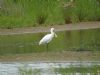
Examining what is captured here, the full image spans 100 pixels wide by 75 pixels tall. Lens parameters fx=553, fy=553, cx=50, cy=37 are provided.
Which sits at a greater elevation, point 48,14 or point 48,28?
point 48,14

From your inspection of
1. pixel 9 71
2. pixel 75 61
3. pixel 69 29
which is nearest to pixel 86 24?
pixel 69 29

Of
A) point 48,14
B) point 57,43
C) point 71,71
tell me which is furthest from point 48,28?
point 71,71

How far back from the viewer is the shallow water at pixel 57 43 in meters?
20.8

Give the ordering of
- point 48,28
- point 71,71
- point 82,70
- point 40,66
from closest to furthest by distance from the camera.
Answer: point 71,71 → point 82,70 → point 40,66 → point 48,28

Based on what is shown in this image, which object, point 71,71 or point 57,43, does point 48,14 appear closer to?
point 57,43

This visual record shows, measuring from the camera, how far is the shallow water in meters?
20.8

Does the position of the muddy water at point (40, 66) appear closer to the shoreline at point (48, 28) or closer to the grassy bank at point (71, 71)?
the grassy bank at point (71, 71)

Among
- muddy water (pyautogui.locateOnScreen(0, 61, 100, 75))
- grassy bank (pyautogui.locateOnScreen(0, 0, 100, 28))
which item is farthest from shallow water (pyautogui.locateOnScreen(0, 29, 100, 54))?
grassy bank (pyautogui.locateOnScreen(0, 0, 100, 28))

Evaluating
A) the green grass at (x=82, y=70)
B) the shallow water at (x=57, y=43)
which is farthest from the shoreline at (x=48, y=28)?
the green grass at (x=82, y=70)

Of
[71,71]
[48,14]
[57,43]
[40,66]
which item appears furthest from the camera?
[48,14]

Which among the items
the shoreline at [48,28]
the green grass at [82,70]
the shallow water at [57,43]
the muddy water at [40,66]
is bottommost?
the shoreline at [48,28]

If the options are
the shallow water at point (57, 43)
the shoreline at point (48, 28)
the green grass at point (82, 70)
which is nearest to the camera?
the green grass at point (82, 70)

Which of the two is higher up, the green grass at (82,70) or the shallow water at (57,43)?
the green grass at (82,70)

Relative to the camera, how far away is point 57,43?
76.9 feet
